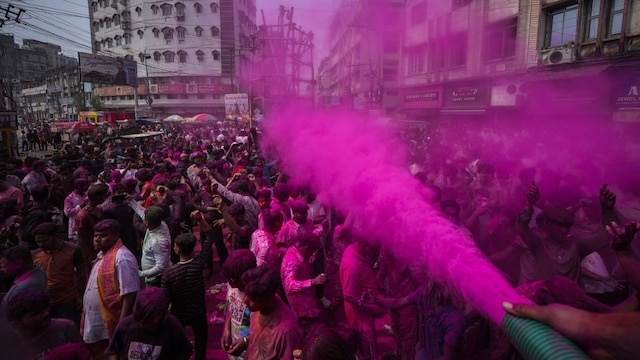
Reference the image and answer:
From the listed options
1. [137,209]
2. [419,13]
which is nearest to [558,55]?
[419,13]

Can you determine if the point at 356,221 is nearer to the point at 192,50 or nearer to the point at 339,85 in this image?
the point at 339,85

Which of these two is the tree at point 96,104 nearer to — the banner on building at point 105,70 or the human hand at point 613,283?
the banner on building at point 105,70

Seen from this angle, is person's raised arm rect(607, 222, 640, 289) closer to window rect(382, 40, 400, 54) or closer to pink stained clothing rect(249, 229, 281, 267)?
pink stained clothing rect(249, 229, 281, 267)

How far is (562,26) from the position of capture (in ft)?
46.7

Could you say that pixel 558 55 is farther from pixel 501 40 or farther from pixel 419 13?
pixel 419 13

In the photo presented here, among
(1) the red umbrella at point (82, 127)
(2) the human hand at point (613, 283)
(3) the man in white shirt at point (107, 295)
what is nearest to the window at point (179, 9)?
(1) the red umbrella at point (82, 127)

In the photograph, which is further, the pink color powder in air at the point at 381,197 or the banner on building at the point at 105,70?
the banner on building at the point at 105,70

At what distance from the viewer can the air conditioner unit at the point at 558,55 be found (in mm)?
13484

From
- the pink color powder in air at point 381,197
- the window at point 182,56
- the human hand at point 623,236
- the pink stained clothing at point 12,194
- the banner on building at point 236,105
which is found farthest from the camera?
the window at point 182,56

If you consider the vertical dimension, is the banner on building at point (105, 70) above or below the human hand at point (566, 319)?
above

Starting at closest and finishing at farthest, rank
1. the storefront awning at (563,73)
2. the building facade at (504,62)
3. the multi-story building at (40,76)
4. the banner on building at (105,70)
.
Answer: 1. the building facade at (504,62)
2. the storefront awning at (563,73)
3. the banner on building at (105,70)
4. the multi-story building at (40,76)

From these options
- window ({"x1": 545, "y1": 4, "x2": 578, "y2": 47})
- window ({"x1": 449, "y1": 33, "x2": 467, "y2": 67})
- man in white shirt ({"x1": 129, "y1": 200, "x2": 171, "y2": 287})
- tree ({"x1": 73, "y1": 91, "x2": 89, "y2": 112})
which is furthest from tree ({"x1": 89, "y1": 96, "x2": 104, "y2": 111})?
man in white shirt ({"x1": 129, "y1": 200, "x2": 171, "y2": 287})

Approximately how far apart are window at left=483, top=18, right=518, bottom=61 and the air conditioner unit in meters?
1.12

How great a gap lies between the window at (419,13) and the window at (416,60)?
1.10 m
